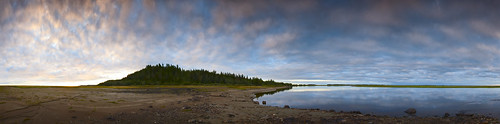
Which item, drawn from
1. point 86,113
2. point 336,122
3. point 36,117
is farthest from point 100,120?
point 336,122

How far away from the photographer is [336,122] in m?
17.6

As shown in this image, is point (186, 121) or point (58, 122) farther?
point (186, 121)

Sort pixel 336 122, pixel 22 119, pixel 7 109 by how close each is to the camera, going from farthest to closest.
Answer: pixel 336 122, pixel 7 109, pixel 22 119

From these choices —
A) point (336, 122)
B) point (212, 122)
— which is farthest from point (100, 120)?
point (336, 122)

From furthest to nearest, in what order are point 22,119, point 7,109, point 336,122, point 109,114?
point 109,114 < point 336,122 < point 7,109 < point 22,119

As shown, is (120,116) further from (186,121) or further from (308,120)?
(308,120)

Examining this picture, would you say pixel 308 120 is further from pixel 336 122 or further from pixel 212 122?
pixel 212 122

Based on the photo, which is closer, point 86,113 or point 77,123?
point 77,123

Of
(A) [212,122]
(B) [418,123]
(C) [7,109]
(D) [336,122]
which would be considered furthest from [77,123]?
(B) [418,123]

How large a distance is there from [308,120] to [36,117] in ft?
67.1

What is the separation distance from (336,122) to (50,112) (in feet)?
74.6

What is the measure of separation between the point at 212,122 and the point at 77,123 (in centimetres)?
933

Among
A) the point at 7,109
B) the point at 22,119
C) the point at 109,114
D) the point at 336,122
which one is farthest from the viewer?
the point at 109,114

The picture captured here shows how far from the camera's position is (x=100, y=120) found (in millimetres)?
16531
